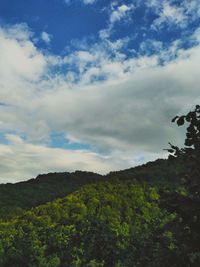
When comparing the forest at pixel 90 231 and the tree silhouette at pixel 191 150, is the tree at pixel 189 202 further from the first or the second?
the forest at pixel 90 231

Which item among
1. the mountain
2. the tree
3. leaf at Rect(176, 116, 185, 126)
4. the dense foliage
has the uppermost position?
the mountain

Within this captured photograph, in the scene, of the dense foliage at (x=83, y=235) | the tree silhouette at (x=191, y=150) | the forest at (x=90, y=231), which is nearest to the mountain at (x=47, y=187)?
the forest at (x=90, y=231)

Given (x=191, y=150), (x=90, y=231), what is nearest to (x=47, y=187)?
(x=90, y=231)

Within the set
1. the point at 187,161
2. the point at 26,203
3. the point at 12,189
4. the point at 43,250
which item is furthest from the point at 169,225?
the point at 12,189

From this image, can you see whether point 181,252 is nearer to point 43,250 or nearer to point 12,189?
point 43,250

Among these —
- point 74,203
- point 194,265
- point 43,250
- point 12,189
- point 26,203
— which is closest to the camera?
point 194,265

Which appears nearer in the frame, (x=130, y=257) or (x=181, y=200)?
(x=181, y=200)

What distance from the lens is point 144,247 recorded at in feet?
140

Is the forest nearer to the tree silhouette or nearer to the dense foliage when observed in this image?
the dense foliage

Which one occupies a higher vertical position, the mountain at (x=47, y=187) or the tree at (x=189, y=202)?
the mountain at (x=47, y=187)

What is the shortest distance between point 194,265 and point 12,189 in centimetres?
7812

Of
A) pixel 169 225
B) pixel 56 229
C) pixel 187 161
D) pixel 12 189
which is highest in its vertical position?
pixel 12 189

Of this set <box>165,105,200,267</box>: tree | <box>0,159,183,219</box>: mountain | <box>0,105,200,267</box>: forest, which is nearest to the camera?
<box>165,105,200,267</box>: tree

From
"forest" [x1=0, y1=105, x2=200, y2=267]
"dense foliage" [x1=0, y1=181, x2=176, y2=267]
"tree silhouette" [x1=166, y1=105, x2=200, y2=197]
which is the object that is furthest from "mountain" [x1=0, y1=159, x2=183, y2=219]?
Answer: "tree silhouette" [x1=166, y1=105, x2=200, y2=197]
